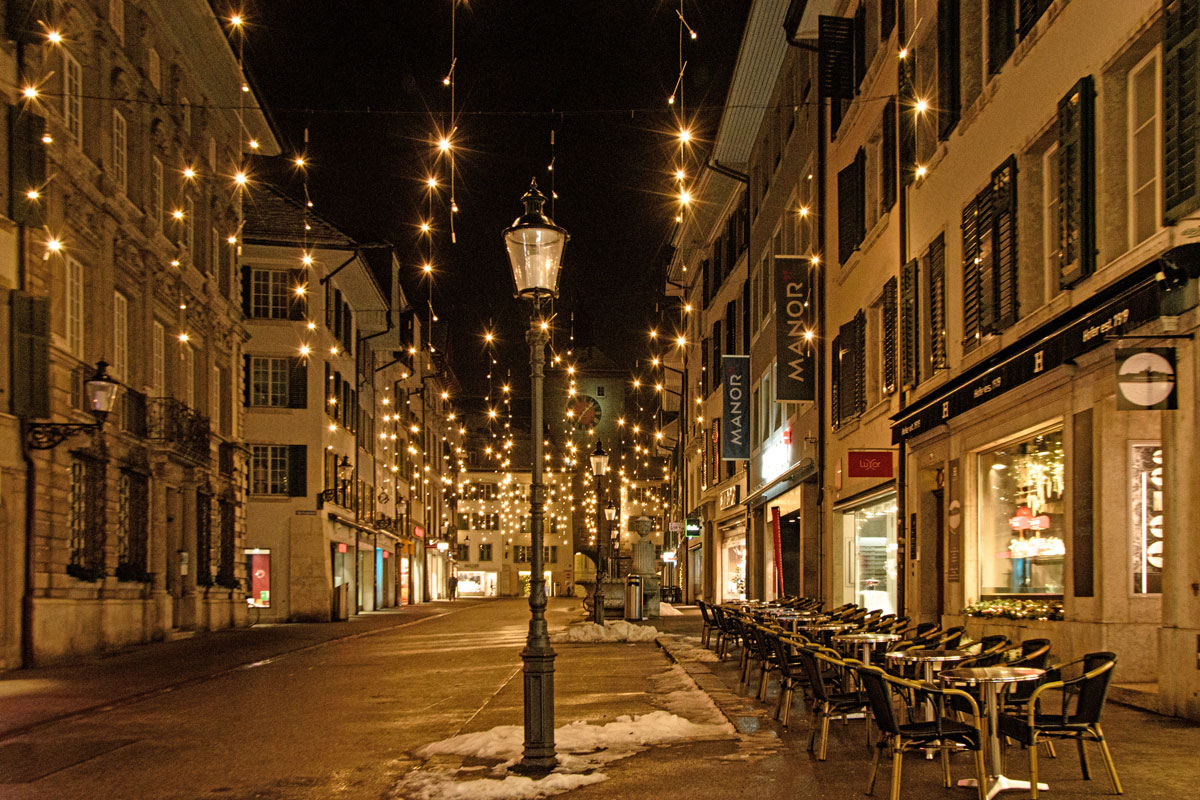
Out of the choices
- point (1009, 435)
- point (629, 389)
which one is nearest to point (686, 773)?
point (1009, 435)

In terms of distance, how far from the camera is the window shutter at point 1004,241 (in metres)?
13.6

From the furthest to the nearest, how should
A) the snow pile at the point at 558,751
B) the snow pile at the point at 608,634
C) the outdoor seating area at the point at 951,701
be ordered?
the snow pile at the point at 608,634 → the snow pile at the point at 558,751 → the outdoor seating area at the point at 951,701

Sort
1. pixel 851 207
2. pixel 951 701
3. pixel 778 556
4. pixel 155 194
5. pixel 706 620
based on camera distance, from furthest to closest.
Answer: pixel 778 556 → pixel 155 194 → pixel 851 207 → pixel 706 620 → pixel 951 701

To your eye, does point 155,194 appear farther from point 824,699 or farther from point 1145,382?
point 1145,382

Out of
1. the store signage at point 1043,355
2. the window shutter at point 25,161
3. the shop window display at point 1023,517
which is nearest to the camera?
the store signage at point 1043,355

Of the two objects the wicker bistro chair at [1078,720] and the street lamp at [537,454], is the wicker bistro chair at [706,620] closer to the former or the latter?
the street lamp at [537,454]

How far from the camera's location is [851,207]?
73.4ft

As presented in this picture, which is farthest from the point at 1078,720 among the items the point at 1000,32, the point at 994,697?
the point at 1000,32

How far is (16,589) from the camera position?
18734 millimetres

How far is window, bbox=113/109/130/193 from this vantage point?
949 inches

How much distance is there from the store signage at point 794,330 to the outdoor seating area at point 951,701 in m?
12.1

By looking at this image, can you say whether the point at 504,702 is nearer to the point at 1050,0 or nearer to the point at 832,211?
the point at 1050,0

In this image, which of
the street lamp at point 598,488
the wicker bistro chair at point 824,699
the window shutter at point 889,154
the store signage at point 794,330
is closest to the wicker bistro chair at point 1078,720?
the wicker bistro chair at point 824,699

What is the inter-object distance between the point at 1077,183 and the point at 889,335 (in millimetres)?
7737
